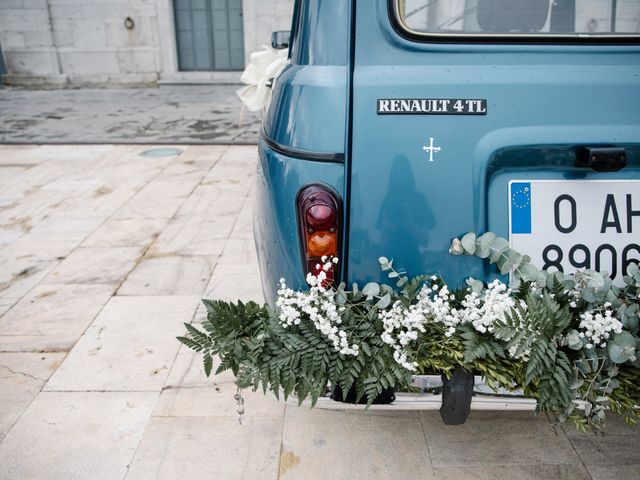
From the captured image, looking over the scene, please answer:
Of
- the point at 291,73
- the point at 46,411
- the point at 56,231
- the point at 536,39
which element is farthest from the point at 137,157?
the point at 536,39

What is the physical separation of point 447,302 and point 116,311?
8.42 ft

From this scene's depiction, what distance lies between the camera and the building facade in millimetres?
14031

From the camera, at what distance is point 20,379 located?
121 inches

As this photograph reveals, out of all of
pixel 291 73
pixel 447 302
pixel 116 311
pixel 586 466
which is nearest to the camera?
pixel 447 302

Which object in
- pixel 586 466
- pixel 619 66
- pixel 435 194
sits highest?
pixel 619 66

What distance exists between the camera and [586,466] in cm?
241

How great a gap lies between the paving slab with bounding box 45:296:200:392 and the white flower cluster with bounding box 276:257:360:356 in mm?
1331

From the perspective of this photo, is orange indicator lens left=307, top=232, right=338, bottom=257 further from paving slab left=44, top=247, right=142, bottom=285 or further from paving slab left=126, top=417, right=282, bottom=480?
paving slab left=44, top=247, right=142, bottom=285

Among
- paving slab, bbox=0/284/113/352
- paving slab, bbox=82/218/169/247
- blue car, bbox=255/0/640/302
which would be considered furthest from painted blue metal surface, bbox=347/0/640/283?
paving slab, bbox=82/218/169/247

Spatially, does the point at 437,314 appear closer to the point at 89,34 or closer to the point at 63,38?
the point at 89,34

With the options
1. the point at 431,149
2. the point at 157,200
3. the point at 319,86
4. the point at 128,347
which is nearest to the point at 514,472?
the point at 431,149

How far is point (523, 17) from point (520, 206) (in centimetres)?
68

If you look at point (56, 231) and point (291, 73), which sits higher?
point (291, 73)

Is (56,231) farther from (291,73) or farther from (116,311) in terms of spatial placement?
(291,73)
